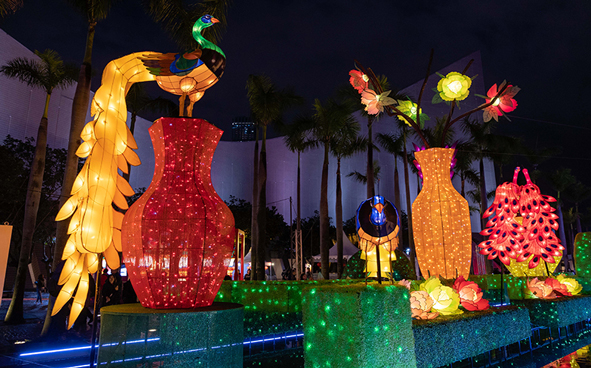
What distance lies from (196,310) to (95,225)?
1.21 meters

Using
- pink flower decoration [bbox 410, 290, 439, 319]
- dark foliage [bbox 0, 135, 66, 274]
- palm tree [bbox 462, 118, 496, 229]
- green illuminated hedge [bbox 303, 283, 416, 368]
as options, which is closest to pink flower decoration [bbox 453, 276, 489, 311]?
pink flower decoration [bbox 410, 290, 439, 319]

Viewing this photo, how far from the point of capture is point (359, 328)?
3.08 metres

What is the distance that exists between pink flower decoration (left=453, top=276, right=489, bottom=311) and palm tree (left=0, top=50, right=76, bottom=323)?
1024cm

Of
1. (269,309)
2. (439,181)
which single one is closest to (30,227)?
(269,309)

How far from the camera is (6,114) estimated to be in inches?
990

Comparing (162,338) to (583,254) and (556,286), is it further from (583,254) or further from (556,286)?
(583,254)

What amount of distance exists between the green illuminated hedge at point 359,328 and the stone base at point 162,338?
2.78 ft

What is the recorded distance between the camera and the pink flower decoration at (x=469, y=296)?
4.54 meters

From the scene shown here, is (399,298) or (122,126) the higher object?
(122,126)

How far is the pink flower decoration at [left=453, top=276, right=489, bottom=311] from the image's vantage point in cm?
454

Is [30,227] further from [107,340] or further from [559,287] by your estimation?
[559,287]

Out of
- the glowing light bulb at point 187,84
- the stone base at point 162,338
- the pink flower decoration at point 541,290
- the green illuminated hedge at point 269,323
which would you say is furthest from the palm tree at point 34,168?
the pink flower decoration at point 541,290

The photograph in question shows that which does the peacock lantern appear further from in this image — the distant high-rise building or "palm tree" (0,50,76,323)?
the distant high-rise building

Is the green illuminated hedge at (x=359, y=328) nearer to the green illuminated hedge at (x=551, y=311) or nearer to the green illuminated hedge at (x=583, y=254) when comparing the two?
the green illuminated hedge at (x=551, y=311)
